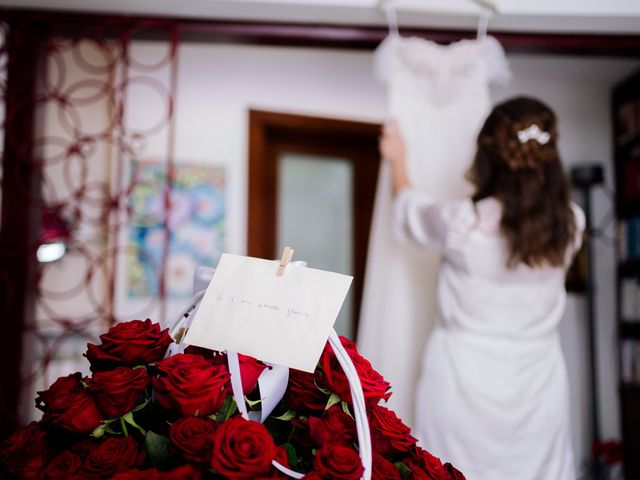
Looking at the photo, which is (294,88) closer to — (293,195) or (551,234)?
(293,195)

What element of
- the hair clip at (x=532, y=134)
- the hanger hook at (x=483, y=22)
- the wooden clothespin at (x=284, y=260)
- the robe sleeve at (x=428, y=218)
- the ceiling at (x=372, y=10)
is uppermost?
the ceiling at (x=372, y=10)

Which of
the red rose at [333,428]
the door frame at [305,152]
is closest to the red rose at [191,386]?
the red rose at [333,428]

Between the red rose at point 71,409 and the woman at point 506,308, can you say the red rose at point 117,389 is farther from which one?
the woman at point 506,308

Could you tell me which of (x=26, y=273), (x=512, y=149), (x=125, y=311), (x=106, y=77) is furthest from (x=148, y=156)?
(x=512, y=149)

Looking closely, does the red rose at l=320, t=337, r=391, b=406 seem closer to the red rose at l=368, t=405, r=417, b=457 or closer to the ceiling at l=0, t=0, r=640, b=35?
the red rose at l=368, t=405, r=417, b=457

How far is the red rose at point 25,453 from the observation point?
58cm

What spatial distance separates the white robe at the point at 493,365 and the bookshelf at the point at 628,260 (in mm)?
1504

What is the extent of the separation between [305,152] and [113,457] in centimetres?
270

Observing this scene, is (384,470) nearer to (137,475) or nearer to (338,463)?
(338,463)

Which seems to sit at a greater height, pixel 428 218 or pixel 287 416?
pixel 428 218

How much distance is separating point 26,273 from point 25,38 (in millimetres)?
839

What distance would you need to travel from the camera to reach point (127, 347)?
617mm

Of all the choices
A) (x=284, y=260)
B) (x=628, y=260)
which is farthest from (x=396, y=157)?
(x=628, y=260)

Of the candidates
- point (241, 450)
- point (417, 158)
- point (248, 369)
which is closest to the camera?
point (241, 450)
